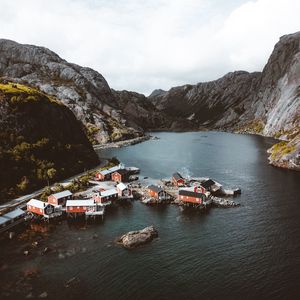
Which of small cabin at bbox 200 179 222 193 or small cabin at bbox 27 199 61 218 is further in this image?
small cabin at bbox 200 179 222 193

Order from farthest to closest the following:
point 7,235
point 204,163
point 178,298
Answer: point 204,163, point 7,235, point 178,298

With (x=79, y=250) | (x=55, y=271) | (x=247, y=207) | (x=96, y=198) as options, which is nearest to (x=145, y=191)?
(x=96, y=198)

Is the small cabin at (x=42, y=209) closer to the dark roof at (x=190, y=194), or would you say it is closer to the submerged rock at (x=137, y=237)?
the submerged rock at (x=137, y=237)

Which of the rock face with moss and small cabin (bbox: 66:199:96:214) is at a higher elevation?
the rock face with moss

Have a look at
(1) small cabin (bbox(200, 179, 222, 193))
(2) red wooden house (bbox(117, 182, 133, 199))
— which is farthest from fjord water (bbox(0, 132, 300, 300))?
(1) small cabin (bbox(200, 179, 222, 193))

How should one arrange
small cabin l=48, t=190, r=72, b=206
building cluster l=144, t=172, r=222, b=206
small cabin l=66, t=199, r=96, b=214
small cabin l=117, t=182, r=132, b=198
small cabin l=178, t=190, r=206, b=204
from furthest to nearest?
small cabin l=117, t=182, r=132, b=198 < building cluster l=144, t=172, r=222, b=206 < small cabin l=178, t=190, r=206, b=204 < small cabin l=48, t=190, r=72, b=206 < small cabin l=66, t=199, r=96, b=214

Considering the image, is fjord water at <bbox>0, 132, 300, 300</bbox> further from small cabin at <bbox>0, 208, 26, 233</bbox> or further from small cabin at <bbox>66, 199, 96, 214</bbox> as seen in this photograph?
small cabin at <bbox>0, 208, 26, 233</bbox>

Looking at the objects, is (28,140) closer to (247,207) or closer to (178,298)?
(247,207)

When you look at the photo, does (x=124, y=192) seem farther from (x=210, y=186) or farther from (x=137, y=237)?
(x=137, y=237)

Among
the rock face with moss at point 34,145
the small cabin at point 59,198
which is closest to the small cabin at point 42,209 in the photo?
the small cabin at point 59,198
